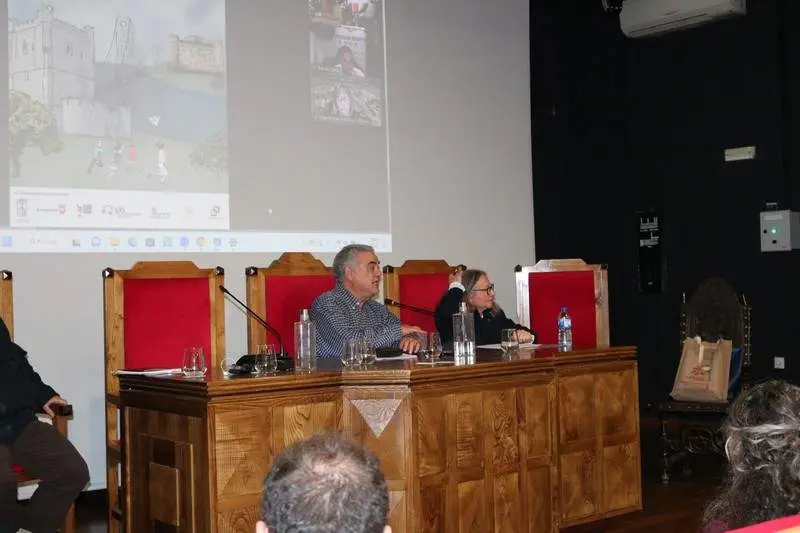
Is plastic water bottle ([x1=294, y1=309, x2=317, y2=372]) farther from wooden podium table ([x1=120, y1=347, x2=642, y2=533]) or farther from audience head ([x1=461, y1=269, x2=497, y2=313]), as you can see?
audience head ([x1=461, y1=269, x2=497, y2=313])

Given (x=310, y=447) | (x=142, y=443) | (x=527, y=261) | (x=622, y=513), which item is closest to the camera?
(x=310, y=447)

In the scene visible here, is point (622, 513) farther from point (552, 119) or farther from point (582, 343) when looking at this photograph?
point (552, 119)

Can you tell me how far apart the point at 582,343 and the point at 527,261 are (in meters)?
1.07

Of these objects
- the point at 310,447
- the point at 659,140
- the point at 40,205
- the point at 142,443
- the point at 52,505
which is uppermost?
the point at 659,140

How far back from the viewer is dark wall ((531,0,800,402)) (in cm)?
551

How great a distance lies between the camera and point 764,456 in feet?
4.23

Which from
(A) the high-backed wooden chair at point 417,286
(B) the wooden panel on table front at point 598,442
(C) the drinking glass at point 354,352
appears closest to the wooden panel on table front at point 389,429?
(C) the drinking glass at point 354,352

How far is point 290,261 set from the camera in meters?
3.86

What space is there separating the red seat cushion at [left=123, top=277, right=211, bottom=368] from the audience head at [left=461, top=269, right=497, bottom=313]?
1080 millimetres

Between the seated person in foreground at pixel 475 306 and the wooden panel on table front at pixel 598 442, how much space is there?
51cm

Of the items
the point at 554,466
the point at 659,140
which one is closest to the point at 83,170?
the point at 554,466

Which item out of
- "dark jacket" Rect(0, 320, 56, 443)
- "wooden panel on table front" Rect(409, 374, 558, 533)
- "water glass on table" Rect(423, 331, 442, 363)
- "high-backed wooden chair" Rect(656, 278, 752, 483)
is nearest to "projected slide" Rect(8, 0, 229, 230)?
"dark jacket" Rect(0, 320, 56, 443)

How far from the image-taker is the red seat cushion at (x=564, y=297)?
4.37 meters

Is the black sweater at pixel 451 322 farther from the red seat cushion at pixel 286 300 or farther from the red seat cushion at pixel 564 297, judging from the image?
the red seat cushion at pixel 286 300
